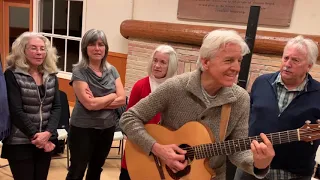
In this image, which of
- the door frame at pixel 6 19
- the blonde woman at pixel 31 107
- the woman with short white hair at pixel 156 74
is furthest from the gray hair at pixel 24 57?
the door frame at pixel 6 19

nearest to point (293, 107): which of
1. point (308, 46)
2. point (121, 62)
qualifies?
point (308, 46)

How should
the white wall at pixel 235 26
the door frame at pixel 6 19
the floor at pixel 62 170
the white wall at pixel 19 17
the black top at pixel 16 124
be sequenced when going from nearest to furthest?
the black top at pixel 16 124 → the floor at pixel 62 170 → the white wall at pixel 235 26 → the door frame at pixel 6 19 → the white wall at pixel 19 17

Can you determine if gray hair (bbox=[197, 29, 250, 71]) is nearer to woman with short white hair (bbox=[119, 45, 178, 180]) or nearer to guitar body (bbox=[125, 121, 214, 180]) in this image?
guitar body (bbox=[125, 121, 214, 180])

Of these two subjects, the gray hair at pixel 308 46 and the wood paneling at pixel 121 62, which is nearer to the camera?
the gray hair at pixel 308 46

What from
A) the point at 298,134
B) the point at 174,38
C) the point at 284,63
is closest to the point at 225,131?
the point at 298,134

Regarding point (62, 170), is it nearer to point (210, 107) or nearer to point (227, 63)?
point (210, 107)

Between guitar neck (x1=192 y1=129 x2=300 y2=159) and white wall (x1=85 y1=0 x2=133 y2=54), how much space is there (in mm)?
3725

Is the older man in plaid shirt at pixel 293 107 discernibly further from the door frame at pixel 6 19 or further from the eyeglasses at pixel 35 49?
the door frame at pixel 6 19

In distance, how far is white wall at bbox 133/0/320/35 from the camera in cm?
366

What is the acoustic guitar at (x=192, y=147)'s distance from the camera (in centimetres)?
145

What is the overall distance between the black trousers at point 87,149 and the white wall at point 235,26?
239 cm

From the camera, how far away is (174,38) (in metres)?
4.40

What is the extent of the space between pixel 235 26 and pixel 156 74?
225cm

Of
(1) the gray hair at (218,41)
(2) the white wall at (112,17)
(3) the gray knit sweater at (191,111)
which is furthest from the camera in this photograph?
(2) the white wall at (112,17)
